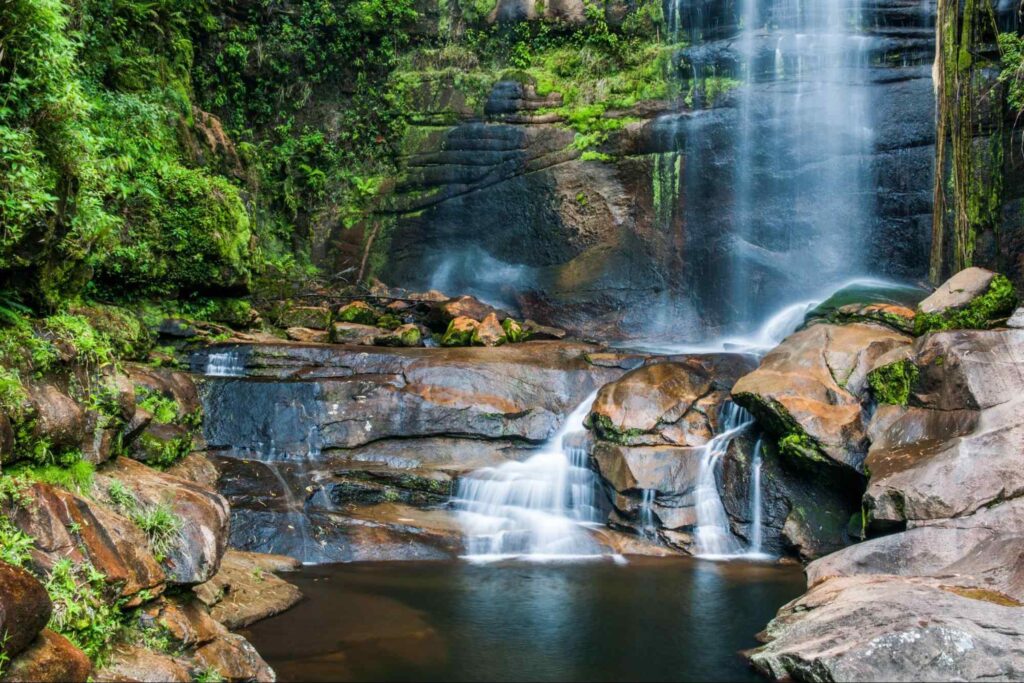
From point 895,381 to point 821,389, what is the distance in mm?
860

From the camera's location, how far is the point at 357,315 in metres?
15.2

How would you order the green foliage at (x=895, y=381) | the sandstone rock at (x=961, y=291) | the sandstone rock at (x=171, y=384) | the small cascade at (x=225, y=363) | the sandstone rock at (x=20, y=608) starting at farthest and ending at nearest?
the small cascade at (x=225, y=363)
the sandstone rock at (x=171, y=384)
the sandstone rock at (x=961, y=291)
the green foliage at (x=895, y=381)
the sandstone rock at (x=20, y=608)

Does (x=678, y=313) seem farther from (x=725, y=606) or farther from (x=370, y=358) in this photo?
(x=725, y=606)

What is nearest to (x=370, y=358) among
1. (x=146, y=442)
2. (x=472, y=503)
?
(x=472, y=503)

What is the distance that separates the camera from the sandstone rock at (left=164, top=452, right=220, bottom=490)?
920 cm

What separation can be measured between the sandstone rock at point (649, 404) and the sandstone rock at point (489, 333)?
3.39 m

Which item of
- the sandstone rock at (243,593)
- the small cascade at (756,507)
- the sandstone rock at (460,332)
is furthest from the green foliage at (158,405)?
the small cascade at (756,507)

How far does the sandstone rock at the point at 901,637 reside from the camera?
5.33 m

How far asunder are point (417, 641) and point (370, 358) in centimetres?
647

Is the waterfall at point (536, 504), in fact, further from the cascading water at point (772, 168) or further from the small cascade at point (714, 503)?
the cascading water at point (772, 168)

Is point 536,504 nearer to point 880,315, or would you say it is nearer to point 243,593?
point 243,593

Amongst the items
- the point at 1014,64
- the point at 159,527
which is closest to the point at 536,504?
the point at 159,527

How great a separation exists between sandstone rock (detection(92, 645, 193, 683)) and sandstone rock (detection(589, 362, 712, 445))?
691 centimetres

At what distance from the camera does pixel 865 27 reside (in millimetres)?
15789
